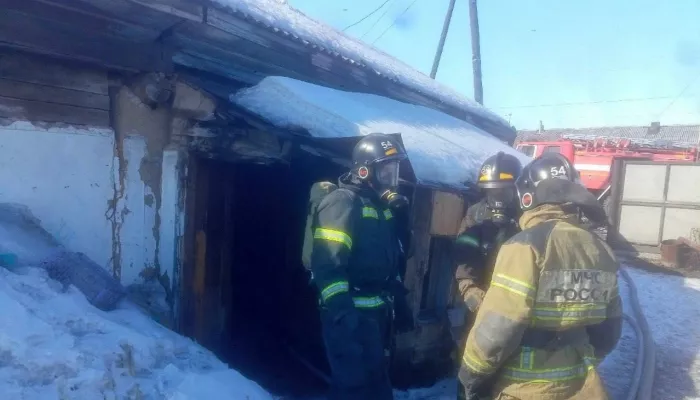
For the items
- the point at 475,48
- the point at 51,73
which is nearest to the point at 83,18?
the point at 51,73

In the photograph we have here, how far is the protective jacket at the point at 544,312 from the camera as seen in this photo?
250cm

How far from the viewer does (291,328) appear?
598cm

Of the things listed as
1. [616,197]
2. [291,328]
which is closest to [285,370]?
[291,328]

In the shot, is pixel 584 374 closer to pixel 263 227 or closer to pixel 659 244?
pixel 263 227

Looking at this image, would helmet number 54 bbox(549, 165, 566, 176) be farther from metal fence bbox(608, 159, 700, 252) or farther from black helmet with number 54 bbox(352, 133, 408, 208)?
metal fence bbox(608, 159, 700, 252)

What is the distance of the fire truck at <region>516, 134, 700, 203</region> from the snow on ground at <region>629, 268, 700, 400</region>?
6836 mm

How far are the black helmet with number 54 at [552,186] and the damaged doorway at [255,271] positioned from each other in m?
2.24

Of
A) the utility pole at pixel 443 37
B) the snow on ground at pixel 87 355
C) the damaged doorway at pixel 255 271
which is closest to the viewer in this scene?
the snow on ground at pixel 87 355

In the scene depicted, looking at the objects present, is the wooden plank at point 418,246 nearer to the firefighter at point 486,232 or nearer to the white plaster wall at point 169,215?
the firefighter at point 486,232

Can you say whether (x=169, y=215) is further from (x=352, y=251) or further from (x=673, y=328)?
(x=673, y=328)

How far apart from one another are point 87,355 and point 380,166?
2199 millimetres

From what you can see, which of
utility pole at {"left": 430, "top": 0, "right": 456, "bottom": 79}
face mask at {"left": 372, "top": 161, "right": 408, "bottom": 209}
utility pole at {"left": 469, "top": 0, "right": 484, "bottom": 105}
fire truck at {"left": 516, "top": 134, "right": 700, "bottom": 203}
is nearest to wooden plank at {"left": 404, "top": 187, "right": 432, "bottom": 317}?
face mask at {"left": 372, "top": 161, "right": 408, "bottom": 209}

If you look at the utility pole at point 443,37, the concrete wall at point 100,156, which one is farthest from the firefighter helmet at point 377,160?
the utility pole at point 443,37

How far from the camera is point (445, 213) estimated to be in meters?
5.16
